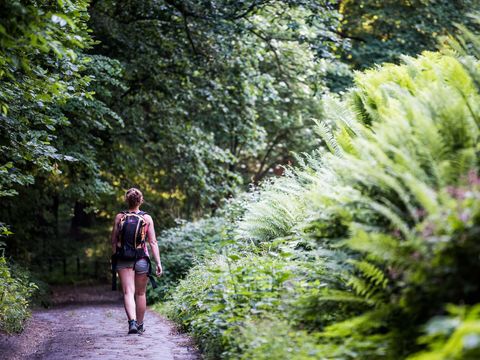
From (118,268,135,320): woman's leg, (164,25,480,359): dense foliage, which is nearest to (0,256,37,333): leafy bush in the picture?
(118,268,135,320): woman's leg

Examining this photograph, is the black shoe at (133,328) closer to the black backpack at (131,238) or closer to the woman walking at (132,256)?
the woman walking at (132,256)

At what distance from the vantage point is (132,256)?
9.17 meters

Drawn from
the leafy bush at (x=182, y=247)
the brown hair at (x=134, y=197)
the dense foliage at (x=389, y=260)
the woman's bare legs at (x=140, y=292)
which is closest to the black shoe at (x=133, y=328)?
the woman's bare legs at (x=140, y=292)

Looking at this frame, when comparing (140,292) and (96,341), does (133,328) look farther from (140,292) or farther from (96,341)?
A: (96,341)

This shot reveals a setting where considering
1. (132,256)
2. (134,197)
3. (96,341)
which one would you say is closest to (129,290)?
(132,256)

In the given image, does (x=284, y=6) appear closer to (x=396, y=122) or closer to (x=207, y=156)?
(x=207, y=156)

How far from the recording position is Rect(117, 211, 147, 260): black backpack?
915cm

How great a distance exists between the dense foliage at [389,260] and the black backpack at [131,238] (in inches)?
90.9

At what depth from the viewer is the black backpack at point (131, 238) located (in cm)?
915

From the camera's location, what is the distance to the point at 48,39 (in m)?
5.87

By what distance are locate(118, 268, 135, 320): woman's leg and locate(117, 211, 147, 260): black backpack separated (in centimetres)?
23

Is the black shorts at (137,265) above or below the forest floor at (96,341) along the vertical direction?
above

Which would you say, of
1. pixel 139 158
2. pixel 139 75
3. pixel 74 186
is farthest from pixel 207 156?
pixel 74 186

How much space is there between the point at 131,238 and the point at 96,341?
1561mm
